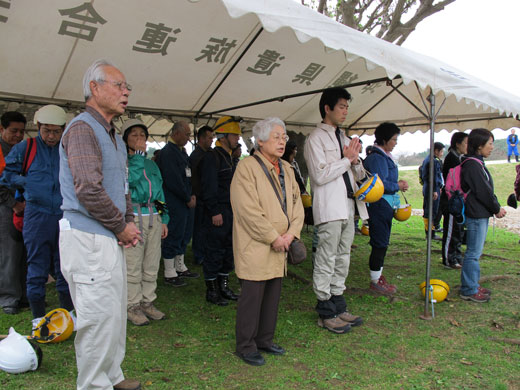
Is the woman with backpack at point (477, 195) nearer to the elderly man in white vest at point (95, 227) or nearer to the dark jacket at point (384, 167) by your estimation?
the dark jacket at point (384, 167)

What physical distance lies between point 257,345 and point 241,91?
11.3ft

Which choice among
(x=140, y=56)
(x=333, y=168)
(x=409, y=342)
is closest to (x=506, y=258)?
(x=409, y=342)

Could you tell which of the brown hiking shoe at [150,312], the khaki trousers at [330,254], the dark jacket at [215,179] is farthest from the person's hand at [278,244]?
the brown hiking shoe at [150,312]

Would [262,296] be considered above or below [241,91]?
below

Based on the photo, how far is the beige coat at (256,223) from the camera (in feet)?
9.53

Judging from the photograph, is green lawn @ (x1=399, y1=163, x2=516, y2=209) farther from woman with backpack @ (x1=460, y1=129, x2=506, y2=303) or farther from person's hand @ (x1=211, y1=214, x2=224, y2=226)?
person's hand @ (x1=211, y1=214, x2=224, y2=226)

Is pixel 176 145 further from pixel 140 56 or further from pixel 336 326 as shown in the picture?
pixel 336 326

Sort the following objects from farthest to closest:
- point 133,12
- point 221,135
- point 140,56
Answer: point 221,135, point 140,56, point 133,12

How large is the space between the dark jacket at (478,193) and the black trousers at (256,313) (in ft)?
8.43

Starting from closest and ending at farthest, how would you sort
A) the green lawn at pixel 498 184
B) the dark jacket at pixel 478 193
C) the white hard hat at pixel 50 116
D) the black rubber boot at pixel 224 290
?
the white hard hat at pixel 50 116 → the dark jacket at pixel 478 193 → the black rubber boot at pixel 224 290 → the green lawn at pixel 498 184

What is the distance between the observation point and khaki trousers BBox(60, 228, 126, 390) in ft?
6.85

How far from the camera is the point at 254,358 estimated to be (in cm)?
299

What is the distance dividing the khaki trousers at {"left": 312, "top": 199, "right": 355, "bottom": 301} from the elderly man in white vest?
6.12 feet

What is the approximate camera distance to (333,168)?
3.48m
